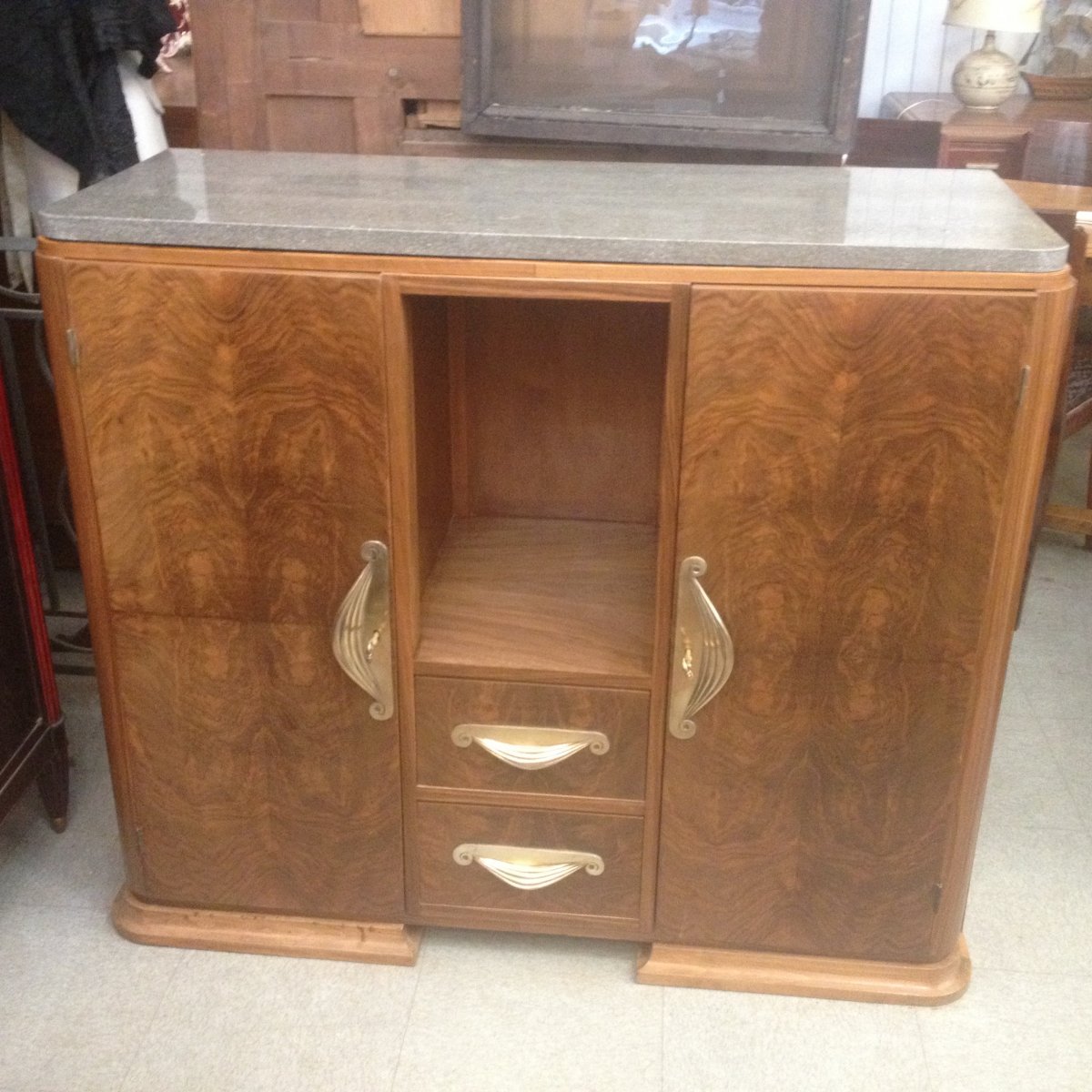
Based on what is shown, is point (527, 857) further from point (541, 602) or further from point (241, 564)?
point (241, 564)

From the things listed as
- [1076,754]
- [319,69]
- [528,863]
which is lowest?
[1076,754]

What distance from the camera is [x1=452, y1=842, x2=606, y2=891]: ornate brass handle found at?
5.15 ft

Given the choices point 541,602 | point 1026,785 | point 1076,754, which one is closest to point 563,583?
point 541,602

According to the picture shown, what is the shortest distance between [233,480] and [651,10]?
115 cm

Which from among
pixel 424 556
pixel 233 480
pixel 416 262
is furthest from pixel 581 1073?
pixel 416 262

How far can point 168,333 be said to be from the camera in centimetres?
133

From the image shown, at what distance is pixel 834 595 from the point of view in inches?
54.4

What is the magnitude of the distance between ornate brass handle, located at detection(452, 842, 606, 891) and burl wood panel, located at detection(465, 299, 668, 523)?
487 millimetres

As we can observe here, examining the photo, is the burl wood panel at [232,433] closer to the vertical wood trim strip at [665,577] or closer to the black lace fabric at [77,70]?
the vertical wood trim strip at [665,577]

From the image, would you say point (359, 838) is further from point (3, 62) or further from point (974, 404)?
point (3, 62)

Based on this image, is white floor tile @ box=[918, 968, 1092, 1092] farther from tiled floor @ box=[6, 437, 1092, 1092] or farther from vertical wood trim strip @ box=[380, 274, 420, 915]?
vertical wood trim strip @ box=[380, 274, 420, 915]

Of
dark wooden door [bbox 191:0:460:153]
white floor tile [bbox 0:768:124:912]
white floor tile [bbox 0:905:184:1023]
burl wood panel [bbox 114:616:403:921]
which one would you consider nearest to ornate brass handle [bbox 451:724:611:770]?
Answer: burl wood panel [bbox 114:616:403:921]

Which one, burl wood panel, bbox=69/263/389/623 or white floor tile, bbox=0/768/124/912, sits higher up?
burl wood panel, bbox=69/263/389/623

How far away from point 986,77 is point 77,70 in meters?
Answer: 2.12
